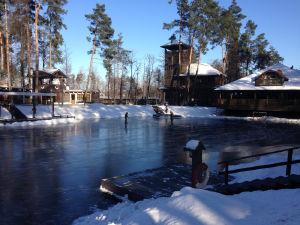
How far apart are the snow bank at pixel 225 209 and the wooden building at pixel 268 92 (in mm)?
39690

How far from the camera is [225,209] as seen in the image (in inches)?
237

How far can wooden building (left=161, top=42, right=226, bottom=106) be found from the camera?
60500 mm

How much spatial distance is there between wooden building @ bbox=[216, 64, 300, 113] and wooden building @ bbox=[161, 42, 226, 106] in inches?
410

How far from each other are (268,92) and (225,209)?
4393 cm

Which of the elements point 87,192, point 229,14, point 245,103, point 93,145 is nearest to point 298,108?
point 245,103

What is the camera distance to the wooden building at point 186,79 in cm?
6050

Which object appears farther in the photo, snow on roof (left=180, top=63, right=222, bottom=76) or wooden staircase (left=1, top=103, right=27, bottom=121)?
snow on roof (left=180, top=63, right=222, bottom=76)

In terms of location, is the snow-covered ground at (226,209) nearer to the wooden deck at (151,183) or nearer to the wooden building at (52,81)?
the wooden deck at (151,183)

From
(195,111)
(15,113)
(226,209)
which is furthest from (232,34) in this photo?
(226,209)

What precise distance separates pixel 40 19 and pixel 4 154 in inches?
1441

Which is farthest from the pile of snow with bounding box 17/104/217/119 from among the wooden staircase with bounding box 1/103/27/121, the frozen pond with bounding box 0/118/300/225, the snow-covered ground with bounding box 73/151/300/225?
the snow-covered ground with bounding box 73/151/300/225

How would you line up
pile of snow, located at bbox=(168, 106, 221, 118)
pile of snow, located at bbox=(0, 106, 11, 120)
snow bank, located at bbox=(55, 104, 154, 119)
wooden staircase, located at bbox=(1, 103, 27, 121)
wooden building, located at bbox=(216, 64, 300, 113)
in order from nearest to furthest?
wooden staircase, located at bbox=(1, 103, 27, 121) < pile of snow, located at bbox=(0, 106, 11, 120) < wooden building, located at bbox=(216, 64, 300, 113) < snow bank, located at bbox=(55, 104, 154, 119) < pile of snow, located at bbox=(168, 106, 221, 118)

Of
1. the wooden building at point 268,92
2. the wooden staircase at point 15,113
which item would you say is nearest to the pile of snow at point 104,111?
the wooden staircase at point 15,113

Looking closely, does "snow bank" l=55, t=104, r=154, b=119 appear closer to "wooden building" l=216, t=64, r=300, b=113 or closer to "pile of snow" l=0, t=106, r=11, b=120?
"pile of snow" l=0, t=106, r=11, b=120
